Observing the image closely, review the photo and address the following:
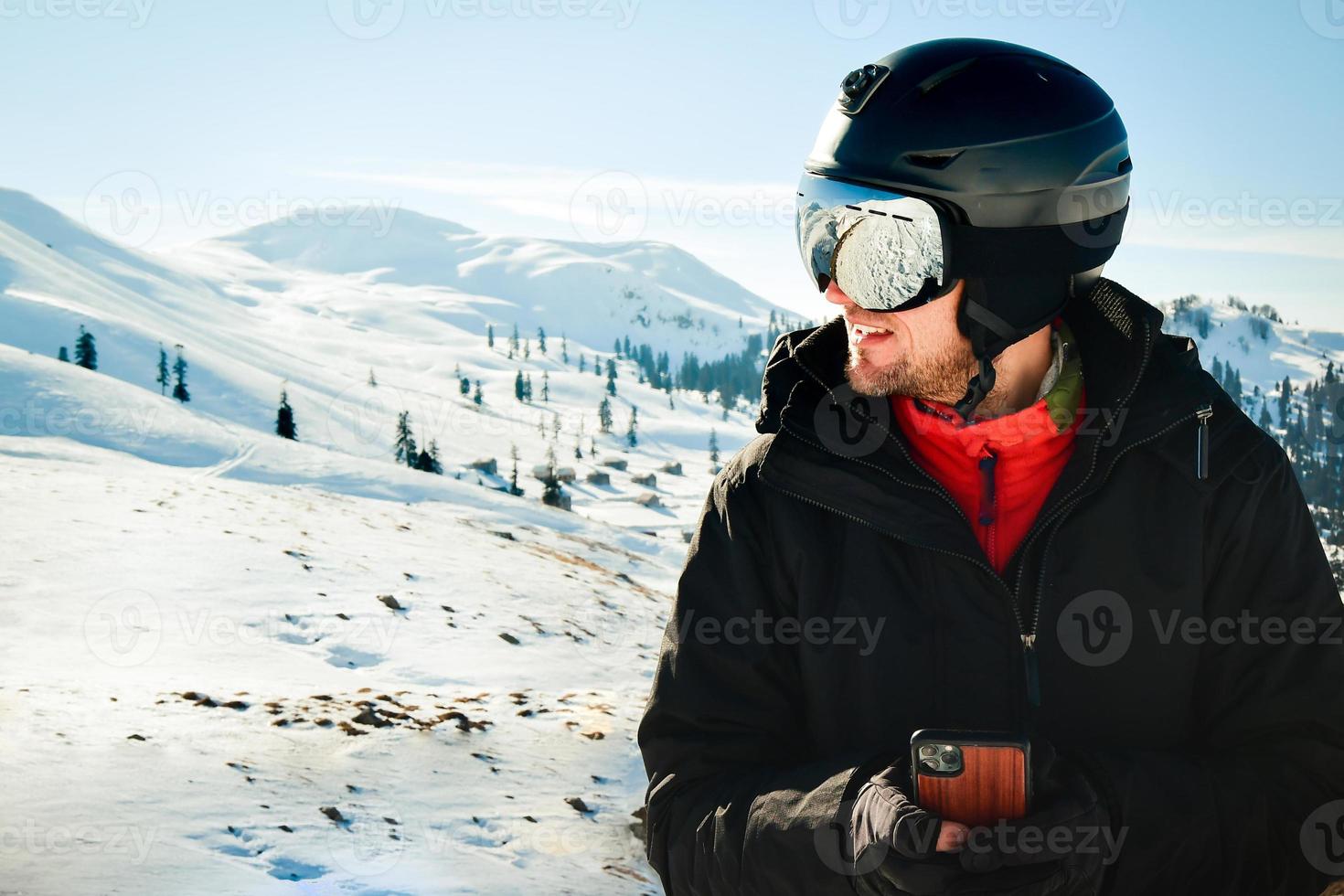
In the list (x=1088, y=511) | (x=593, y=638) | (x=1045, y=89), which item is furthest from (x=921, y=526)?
(x=593, y=638)

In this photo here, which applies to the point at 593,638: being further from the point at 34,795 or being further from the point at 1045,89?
the point at 1045,89

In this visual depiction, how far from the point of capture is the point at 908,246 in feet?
7.95

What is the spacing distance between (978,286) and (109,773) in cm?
683

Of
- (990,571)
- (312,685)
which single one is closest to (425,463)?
(312,685)

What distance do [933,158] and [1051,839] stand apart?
1666 millimetres

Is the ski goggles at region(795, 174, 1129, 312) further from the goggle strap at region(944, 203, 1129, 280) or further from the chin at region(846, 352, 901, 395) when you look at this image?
the chin at region(846, 352, 901, 395)

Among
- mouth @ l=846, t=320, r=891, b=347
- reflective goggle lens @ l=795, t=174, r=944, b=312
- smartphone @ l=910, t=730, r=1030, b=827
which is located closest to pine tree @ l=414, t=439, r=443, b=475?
reflective goggle lens @ l=795, t=174, r=944, b=312

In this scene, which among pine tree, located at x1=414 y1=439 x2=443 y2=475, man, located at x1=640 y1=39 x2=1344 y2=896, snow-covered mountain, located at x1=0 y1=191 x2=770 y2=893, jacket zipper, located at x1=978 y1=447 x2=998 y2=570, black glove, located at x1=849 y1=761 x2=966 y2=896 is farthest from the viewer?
pine tree, located at x1=414 y1=439 x2=443 y2=475

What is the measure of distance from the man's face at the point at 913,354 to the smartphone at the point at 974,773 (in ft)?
2.99

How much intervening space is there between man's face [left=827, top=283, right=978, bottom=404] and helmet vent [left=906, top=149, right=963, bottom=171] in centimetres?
34

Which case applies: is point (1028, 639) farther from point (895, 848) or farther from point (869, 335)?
point (869, 335)

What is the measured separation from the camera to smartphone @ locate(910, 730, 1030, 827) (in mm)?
1722

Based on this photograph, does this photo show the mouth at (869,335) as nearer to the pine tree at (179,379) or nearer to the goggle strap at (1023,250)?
the goggle strap at (1023,250)

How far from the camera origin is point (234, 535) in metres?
16.5
